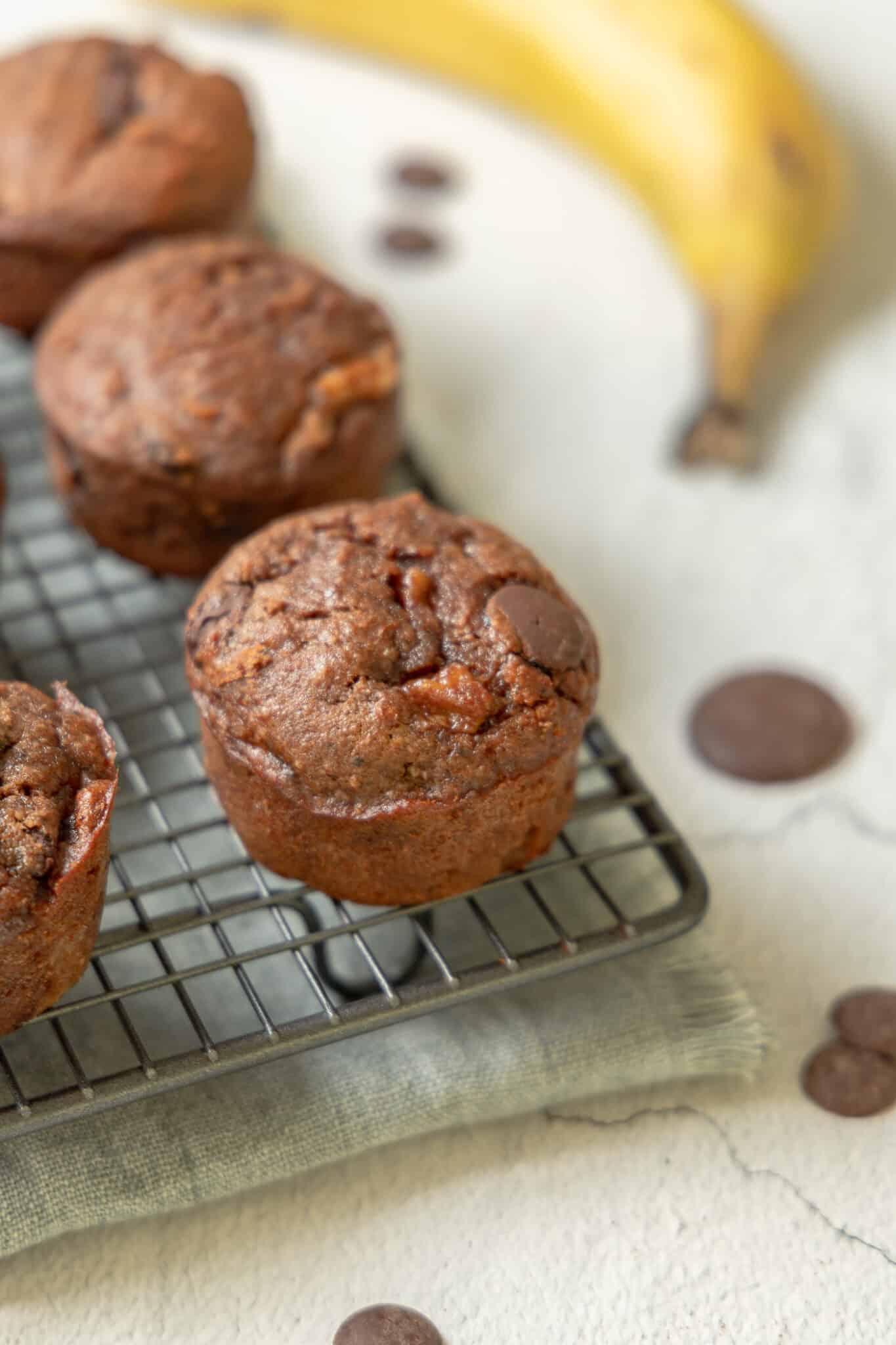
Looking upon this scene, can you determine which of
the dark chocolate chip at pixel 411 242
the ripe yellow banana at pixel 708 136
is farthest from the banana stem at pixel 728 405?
the dark chocolate chip at pixel 411 242

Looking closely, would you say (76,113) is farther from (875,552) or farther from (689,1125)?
(689,1125)

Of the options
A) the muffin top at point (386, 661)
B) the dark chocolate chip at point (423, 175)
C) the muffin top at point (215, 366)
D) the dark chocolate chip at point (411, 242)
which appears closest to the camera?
the muffin top at point (386, 661)

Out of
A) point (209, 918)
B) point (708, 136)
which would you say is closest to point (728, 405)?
point (708, 136)

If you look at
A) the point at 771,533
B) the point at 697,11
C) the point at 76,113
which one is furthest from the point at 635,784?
the point at 697,11

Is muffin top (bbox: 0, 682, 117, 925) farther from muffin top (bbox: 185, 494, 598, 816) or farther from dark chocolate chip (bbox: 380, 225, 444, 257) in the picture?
dark chocolate chip (bbox: 380, 225, 444, 257)

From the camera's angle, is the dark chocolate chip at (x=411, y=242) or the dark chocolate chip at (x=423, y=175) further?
the dark chocolate chip at (x=423, y=175)

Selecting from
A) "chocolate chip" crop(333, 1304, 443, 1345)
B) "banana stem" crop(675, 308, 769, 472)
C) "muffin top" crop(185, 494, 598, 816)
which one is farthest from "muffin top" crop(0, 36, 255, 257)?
"chocolate chip" crop(333, 1304, 443, 1345)

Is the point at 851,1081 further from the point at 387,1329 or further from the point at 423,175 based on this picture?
the point at 423,175

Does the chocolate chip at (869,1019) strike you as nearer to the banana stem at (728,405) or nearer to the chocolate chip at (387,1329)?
the chocolate chip at (387,1329)
